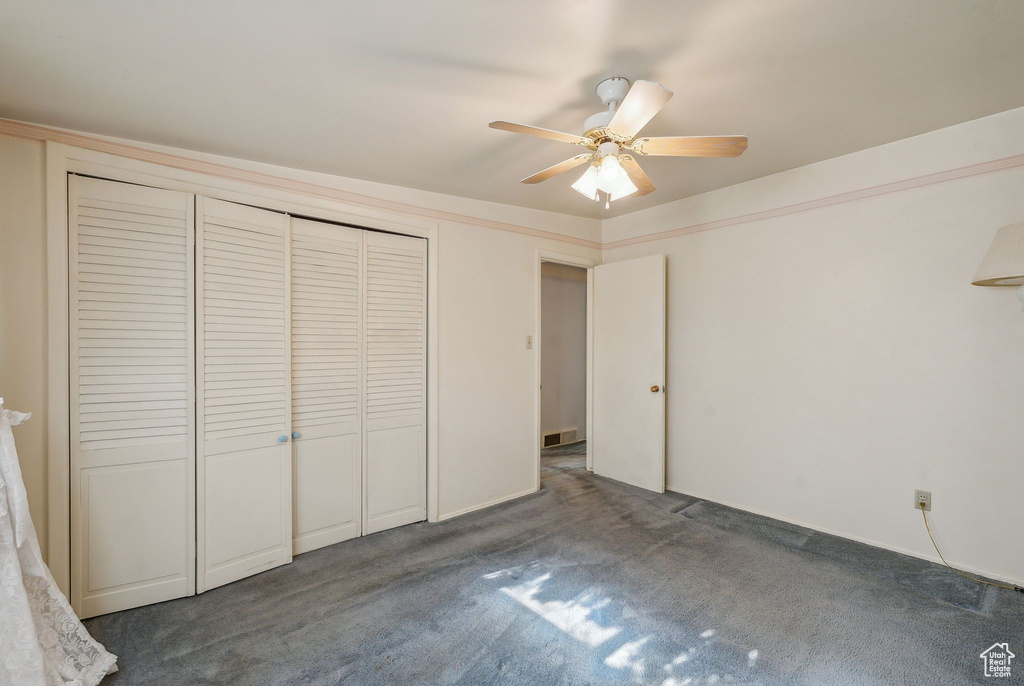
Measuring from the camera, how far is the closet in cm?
226

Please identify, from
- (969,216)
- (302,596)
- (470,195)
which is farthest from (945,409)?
(302,596)

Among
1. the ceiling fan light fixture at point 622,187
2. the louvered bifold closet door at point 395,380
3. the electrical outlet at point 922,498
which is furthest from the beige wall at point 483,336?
the electrical outlet at point 922,498

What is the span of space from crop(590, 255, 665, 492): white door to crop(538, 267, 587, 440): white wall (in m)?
1.34

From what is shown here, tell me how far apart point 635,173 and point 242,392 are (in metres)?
2.47

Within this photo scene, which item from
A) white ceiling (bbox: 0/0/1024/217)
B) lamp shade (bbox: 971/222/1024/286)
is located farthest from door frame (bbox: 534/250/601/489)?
lamp shade (bbox: 971/222/1024/286)

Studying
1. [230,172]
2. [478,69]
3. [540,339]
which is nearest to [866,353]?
[540,339]

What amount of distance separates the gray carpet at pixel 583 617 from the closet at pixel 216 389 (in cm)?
24

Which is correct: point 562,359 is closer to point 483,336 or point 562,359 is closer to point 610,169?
point 483,336

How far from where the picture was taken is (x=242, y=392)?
103 inches

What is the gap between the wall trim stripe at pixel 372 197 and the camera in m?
2.26

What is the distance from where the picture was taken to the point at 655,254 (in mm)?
3998

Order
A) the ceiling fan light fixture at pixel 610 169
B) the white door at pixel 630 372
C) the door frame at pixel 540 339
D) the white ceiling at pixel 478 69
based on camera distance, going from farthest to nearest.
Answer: the door frame at pixel 540 339 < the white door at pixel 630 372 < the ceiling fan light fixture at pixel 610 169 < the white ceiling at pixel 478 69

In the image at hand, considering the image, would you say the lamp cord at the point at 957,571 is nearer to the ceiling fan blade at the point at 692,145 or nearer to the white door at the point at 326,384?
the ceiling fan blade at the point at 692,145

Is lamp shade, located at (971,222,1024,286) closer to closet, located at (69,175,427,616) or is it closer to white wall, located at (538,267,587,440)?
closet, located at (69,175,427,616)
